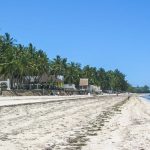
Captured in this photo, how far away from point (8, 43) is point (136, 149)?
317ft

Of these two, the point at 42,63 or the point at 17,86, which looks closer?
the point at 17,86

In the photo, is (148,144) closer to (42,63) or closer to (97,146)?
(97,146)

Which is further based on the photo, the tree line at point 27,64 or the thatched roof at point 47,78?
the thatched roof at point 47,78

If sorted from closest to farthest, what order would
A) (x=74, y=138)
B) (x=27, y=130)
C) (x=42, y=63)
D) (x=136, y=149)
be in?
(x=136, y=149) < (x=74, y=138) < (x=27, y=130) < (x=42, y=63)

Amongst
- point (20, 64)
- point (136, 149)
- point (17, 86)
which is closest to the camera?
point (136, 149)

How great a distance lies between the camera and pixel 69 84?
185375mm

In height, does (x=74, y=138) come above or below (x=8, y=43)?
below

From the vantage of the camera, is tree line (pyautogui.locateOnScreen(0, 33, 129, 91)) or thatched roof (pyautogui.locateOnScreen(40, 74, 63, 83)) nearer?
tree line (pyautogui.locateOnScreen(0, 33, 129, 91))

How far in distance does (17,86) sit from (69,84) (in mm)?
60326

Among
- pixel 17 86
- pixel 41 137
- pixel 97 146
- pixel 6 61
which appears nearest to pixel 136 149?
pixel 97 146

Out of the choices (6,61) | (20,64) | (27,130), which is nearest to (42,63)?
(20,64)

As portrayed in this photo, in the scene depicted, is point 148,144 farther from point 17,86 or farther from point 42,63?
point 42,63

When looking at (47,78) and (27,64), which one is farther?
(47,78)

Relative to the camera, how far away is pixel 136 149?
14.4 metres
